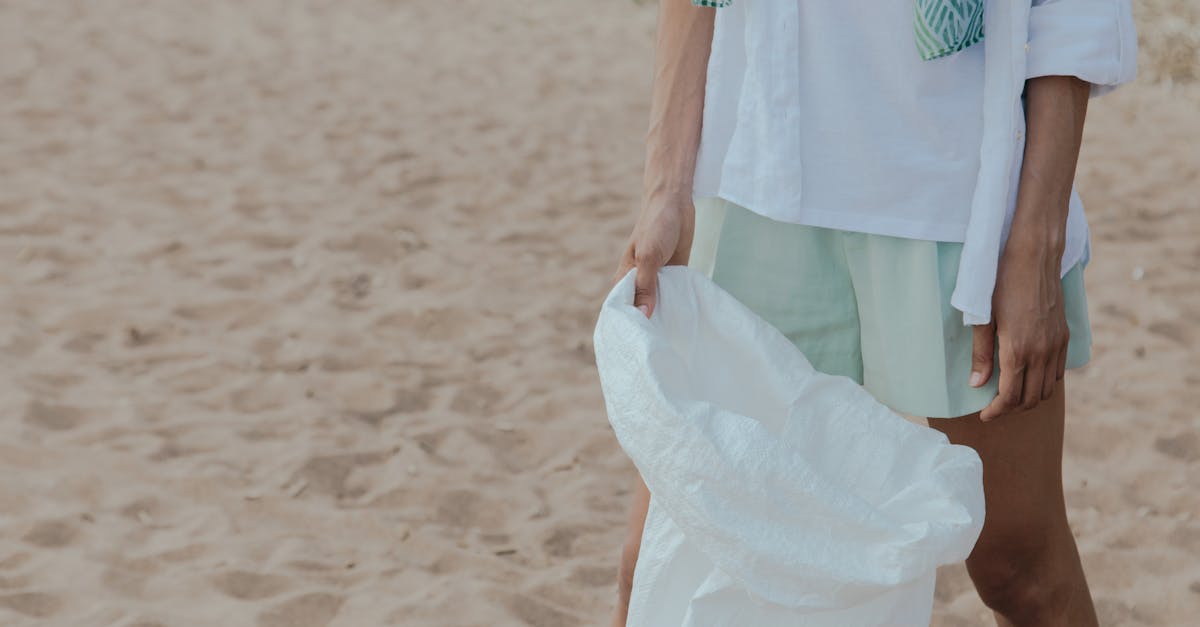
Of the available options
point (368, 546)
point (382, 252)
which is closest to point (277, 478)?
point (368, 546)

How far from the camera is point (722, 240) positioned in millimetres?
1586

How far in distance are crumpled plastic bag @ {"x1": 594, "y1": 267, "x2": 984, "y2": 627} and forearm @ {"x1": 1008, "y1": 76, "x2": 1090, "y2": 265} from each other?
0.24 meters

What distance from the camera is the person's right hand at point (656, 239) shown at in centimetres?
158

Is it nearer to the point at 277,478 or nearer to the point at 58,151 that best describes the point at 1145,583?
the point at 277,478

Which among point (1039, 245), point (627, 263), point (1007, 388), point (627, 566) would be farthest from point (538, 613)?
point (1039, 245)

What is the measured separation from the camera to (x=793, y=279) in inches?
61.6

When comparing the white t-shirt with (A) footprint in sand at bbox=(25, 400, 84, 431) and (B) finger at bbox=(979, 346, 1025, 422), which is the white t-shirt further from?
(A) footprint in sand at bbox=(25, 400, 84, 431)

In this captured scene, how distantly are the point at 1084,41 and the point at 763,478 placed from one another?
0.56 metres

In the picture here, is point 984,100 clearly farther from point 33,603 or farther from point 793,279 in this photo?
point 33,603

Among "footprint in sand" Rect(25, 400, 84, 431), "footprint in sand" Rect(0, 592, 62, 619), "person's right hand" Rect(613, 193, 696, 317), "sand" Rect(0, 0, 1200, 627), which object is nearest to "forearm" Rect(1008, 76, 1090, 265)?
"person's right hand" Rect(613, 193, 696, 317)

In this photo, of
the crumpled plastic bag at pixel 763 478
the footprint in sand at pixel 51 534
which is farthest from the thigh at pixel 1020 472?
the footprint in sand at pixel 51 534

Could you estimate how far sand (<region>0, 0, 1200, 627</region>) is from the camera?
2.71 m

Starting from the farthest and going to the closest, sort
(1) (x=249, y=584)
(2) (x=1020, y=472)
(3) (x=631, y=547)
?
(1) (x=249, y=584) → (3) (x=631, y=547) → (2) (x=1020, y=472)

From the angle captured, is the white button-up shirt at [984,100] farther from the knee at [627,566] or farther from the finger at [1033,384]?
the knee at [627,566]
